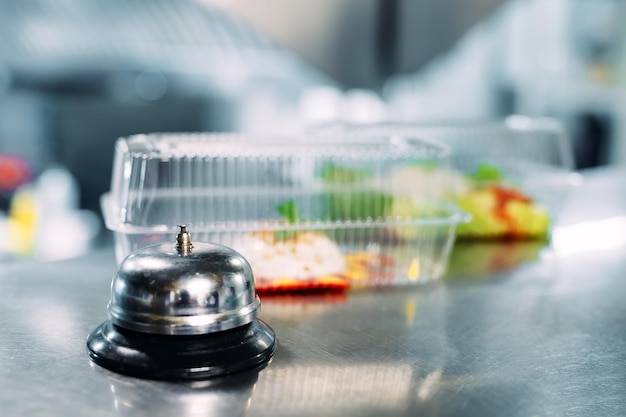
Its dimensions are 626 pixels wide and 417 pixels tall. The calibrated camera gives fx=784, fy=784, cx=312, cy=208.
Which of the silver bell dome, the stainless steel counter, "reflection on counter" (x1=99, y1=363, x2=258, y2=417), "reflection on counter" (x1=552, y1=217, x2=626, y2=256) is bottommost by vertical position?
"reflection on counter" (x1=552, y1=217, x2=626, y2=256)

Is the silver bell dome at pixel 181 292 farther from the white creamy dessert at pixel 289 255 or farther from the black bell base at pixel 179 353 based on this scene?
the white creamy dessert at pixel 289 255

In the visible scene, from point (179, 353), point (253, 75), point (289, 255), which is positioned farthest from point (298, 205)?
point (253, 75)

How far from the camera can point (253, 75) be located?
485 centimetres

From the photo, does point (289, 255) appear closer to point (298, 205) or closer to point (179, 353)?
point (298, 205)

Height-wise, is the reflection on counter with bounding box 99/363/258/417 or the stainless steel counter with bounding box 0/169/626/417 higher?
the reflection on counter with bounding box 99/363/258/417

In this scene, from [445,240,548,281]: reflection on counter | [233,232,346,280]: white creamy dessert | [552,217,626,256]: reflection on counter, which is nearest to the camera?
[233,232,346,280]: white creamy dessert

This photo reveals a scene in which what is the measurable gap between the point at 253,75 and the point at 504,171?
3162 mm

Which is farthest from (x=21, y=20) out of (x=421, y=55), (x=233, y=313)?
(x=233, y=313)

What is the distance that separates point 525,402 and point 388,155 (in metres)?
0.63

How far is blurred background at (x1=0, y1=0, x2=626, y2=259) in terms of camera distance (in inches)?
84.6

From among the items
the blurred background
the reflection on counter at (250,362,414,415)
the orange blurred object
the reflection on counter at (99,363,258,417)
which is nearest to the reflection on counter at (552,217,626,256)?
the blurred background

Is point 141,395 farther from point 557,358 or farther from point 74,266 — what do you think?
point 74,266

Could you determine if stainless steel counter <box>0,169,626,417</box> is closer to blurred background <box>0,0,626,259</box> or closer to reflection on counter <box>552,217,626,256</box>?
reflection on counter <box>552,217,626,256</box>

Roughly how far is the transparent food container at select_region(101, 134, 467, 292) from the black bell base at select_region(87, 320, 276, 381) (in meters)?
0.33
